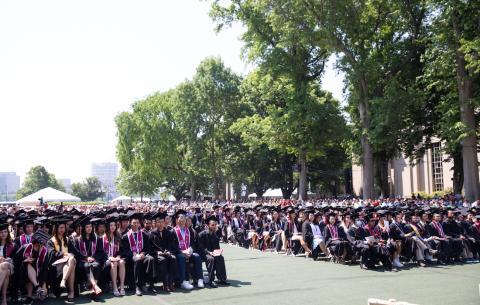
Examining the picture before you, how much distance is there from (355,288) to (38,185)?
13017 cm

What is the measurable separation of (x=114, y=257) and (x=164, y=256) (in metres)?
1.05

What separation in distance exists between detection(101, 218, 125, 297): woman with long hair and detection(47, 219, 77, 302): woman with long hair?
0.78 m

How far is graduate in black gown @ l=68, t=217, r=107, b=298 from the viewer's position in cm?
1009

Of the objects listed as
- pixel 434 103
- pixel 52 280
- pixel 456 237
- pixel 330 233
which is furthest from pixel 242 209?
pixel 434 103

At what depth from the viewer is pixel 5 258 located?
9.52 meters

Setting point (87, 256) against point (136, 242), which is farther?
point (136, 242)

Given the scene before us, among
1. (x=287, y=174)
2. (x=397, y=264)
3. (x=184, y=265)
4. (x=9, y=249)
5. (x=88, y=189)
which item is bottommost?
(x=397, y=264)

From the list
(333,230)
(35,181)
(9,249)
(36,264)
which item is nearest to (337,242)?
(333,230)

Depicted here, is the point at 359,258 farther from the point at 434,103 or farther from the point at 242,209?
the point at 434,103

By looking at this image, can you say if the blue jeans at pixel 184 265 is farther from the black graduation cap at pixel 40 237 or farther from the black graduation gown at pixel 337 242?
the black graduation gown at pixel 337 242

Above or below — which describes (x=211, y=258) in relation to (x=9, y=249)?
below

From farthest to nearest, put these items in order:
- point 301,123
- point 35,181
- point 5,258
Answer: point 35,181, point 301,123, point 5,258

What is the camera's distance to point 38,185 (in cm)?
12862

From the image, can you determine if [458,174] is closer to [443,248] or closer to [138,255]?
[443,248]
